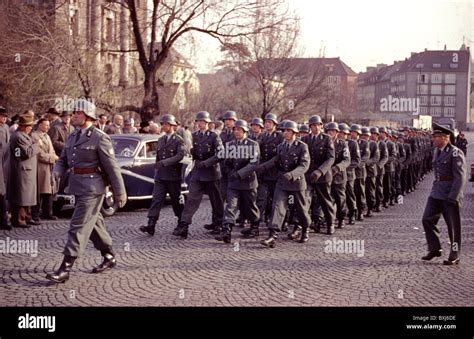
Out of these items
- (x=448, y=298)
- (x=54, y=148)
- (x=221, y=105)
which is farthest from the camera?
(x=221, y=105)

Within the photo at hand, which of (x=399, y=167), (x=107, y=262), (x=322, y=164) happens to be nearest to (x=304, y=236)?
(x=322, y=164)

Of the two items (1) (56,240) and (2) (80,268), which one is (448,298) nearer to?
(2) (80,268)

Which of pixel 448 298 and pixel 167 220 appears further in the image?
pixel 167 220

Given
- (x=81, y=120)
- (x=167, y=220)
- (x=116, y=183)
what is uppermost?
(x=81, y=120)

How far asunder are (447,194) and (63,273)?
221 inches

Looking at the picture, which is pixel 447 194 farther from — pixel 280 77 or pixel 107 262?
pixel 280 77

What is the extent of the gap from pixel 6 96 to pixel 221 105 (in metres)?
19.4

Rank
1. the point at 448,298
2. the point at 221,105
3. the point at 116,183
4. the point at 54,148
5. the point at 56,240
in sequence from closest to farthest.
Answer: the point at 448,298 → the point at 116,183 → the point at 56,240 → the point at 54,148 → the point at 221,105

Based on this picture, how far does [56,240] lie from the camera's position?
12.2 m

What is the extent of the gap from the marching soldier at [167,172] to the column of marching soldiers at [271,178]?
0.02 m

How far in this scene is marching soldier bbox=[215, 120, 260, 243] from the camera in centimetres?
1241

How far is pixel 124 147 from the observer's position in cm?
1691

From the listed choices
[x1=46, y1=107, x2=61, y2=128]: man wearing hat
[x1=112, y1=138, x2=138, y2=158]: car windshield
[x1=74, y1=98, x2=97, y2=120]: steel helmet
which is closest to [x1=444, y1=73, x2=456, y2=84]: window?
[x1=112, y1=138, x2=138, y2=158]: car windshield
